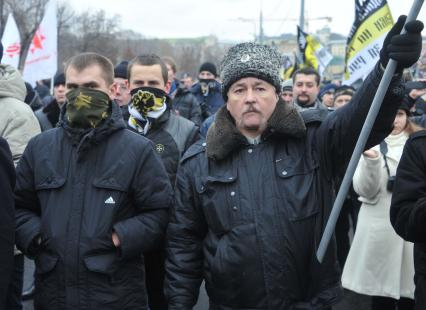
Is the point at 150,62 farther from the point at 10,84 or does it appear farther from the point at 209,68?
the point at 209,68

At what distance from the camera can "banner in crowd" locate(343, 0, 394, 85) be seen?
23.1 feet

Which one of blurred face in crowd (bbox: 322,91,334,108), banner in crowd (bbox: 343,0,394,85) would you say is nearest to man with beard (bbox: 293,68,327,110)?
banner in crowd (bbox: 343,0,394,85)

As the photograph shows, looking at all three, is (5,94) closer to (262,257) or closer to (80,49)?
(262,257)

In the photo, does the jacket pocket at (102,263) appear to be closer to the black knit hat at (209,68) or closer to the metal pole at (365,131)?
the metal pole at (365,131)

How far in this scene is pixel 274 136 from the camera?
258 cm

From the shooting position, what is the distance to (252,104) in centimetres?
258

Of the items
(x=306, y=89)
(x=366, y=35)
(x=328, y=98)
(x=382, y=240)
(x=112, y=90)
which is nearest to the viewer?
(x=112, y=90)

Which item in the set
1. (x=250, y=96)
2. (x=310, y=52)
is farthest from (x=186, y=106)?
(x=310, y=52)

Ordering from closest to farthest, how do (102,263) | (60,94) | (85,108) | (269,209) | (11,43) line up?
1. (269,209)
2. (102,263)
3. (85,108)
4. (60,94)
5. (11,43)

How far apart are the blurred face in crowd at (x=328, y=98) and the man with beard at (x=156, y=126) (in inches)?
210

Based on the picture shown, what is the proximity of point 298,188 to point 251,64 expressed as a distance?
1.98ft

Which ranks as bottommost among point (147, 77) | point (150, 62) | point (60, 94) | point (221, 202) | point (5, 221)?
point (5, 221)

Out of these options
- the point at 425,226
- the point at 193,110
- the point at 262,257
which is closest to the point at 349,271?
the point at 425,226

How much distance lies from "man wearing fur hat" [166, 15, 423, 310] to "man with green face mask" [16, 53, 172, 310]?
0.82 ft
